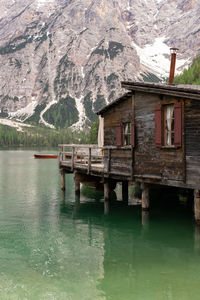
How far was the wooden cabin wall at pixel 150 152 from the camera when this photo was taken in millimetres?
16719

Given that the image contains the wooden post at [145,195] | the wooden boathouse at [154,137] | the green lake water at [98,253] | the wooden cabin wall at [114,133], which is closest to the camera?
the green lake water at [98,253]

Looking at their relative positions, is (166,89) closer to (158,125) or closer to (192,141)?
(158,125)

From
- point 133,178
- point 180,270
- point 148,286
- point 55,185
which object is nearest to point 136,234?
point 133,178

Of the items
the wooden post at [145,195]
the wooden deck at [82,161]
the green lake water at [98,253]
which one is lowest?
the green lake water at [98,253]

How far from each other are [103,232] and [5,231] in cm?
A: 543

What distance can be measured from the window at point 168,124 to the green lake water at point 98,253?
4.76 m

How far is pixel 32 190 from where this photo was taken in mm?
34000

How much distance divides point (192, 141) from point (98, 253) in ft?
22.4

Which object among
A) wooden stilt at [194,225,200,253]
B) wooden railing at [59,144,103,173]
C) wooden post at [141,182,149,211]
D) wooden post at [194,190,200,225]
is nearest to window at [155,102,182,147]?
wooden post at [194,190,200,225]

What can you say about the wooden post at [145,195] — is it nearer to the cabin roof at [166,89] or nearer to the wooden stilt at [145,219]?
the wooden stilt at [145,219]

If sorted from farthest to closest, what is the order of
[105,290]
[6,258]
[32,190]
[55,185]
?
[55,185] → [32,190] → [6,258] → [105,290]

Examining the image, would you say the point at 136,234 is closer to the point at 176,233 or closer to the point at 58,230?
the point at 176,233

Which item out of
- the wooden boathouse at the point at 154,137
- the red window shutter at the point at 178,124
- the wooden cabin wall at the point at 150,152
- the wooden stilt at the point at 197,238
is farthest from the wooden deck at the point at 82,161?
the wooden stilt at the point at 197,238

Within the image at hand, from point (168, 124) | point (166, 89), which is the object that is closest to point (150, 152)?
point (168, 124)
